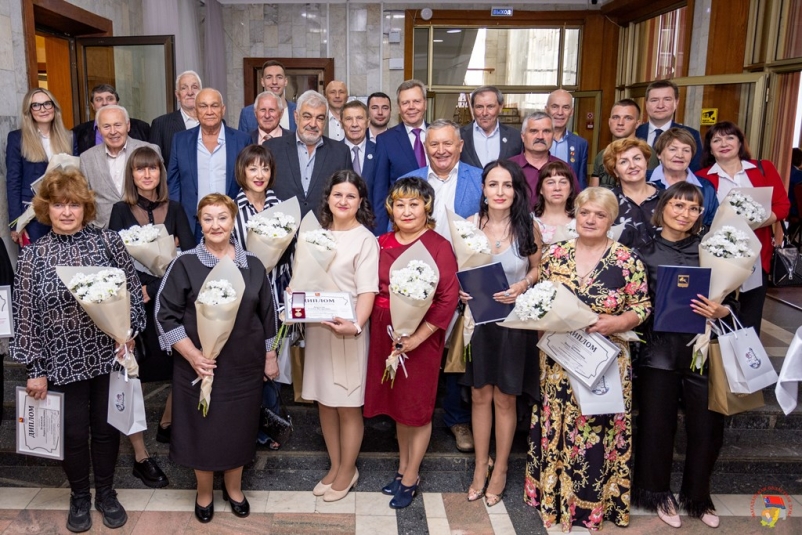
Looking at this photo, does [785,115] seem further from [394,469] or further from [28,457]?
[28,457]

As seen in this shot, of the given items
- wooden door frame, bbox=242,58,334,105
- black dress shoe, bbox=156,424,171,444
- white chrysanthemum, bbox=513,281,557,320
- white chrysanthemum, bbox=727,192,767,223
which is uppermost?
wooden door frame, bbox=242,58,334,105

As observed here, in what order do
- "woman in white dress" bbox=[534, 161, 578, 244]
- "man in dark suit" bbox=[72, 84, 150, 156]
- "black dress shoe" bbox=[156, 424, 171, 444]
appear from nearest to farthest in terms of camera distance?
"woman in white dress" bbox=[534, 161, 578, 244] < "black dress shoe" bbox=[156, 424, 171, 444] < "man in dark suit" bbox=[72, 84, 150, 156]

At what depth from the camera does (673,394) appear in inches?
122

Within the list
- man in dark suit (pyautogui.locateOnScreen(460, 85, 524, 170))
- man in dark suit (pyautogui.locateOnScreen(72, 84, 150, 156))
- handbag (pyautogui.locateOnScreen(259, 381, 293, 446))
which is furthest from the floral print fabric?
man in dark suit (pyautogui.locateOnScreen(72, 84, 150, 156))

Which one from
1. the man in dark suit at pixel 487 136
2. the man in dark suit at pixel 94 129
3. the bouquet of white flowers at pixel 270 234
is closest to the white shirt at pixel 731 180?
the man in dark suit at pixel 487 136

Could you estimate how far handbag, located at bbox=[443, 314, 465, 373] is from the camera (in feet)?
11.1

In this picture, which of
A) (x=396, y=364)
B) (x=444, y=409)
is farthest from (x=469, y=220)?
(x=444, y=409)

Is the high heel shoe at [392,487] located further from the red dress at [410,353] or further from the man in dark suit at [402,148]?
the man in dark suit at [402,148]

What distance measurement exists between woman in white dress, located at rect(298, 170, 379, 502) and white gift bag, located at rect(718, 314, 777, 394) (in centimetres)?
167

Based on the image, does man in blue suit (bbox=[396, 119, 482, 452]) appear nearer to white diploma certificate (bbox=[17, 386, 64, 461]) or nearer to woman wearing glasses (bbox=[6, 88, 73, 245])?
white diploma certificate (bbox=[17, 386, 64, 461])

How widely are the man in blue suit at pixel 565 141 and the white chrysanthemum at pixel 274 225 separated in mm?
2264

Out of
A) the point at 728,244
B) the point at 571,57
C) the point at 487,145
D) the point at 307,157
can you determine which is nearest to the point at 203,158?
the point at 307,157

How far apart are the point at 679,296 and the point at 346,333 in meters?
1.53

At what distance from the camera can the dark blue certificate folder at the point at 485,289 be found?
301 cm
